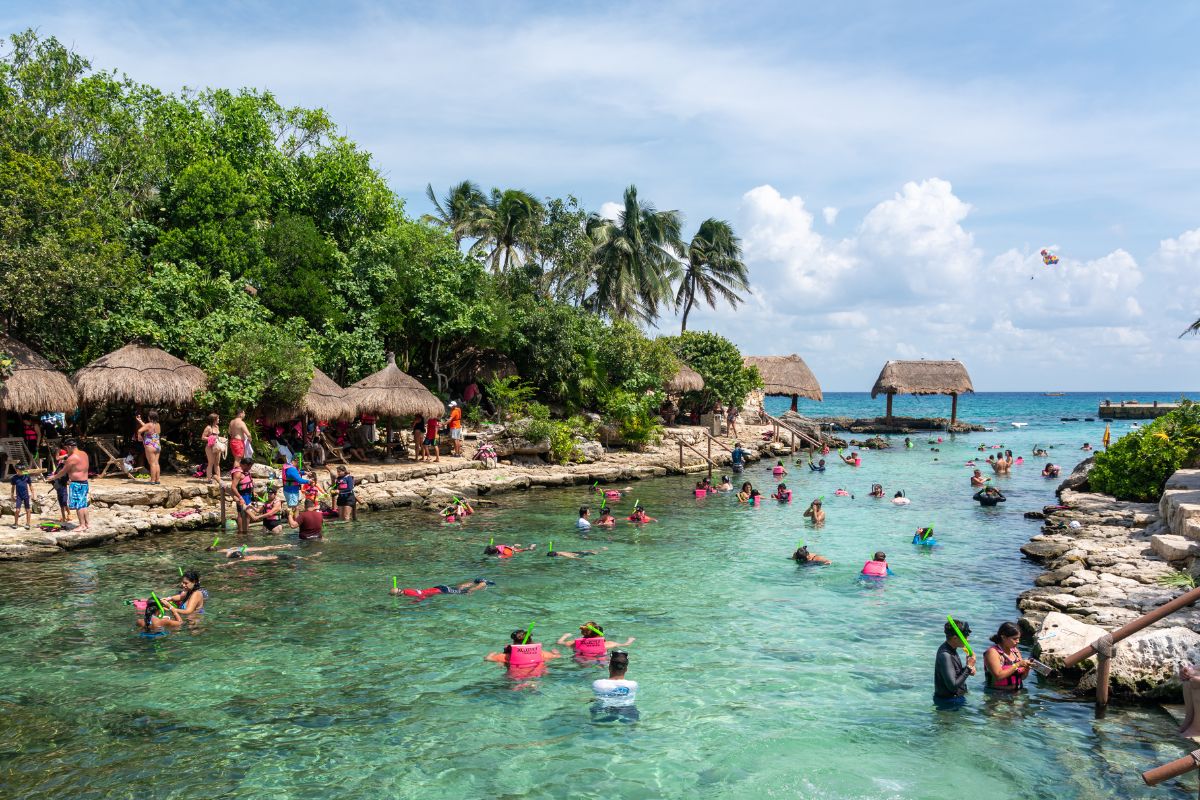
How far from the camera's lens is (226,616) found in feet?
39.1

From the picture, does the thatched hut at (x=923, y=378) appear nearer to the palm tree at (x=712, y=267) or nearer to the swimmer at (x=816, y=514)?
the palm tree at (x=712, y=267)

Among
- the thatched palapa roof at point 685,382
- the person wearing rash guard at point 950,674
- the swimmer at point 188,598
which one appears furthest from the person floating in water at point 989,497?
the swimmer at point 188,598

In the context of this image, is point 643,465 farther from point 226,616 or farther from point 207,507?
point 226,616

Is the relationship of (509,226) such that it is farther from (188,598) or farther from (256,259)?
(188,598)

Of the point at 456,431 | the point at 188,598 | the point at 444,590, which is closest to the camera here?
the point at 188,598

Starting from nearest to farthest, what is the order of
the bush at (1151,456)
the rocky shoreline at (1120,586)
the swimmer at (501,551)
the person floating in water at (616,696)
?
the person floating in water at (616,696)
the rocky shoreline at (1120,586)
the swimmer at (501,551)
the bush at (1151,456)

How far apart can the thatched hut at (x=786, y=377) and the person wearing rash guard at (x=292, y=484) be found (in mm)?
35101

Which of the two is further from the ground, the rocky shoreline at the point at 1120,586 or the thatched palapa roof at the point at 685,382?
the thatched palapa roof at the point at 685,382

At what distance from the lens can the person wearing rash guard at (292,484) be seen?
18375mm

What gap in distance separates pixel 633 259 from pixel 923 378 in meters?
24.6

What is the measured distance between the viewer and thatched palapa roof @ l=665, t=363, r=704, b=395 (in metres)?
36.3

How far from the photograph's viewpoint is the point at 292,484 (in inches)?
731

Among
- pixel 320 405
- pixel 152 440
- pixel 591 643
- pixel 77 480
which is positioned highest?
pixel 320 405

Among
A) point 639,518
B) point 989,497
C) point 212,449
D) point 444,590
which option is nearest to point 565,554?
point 444,590
